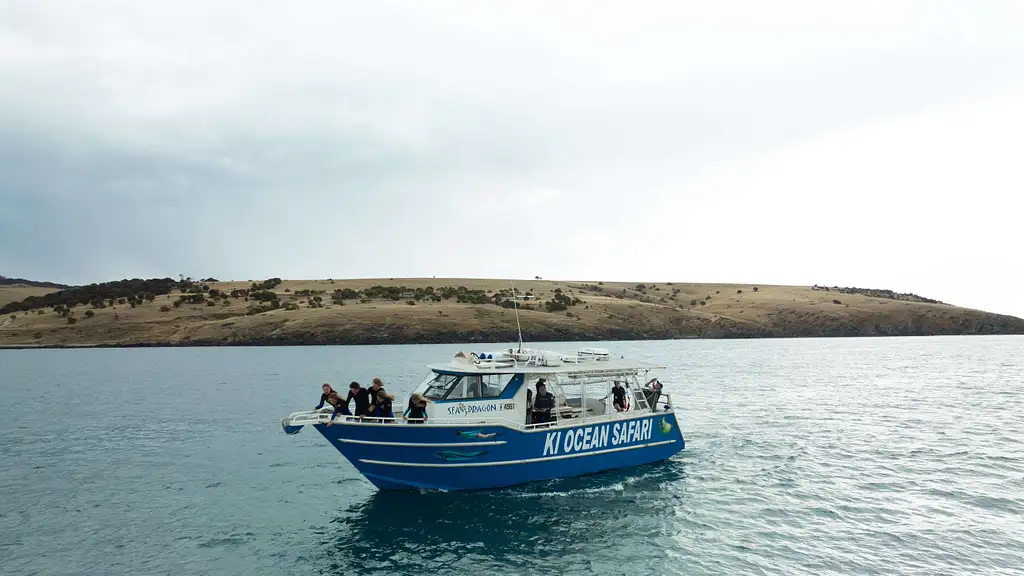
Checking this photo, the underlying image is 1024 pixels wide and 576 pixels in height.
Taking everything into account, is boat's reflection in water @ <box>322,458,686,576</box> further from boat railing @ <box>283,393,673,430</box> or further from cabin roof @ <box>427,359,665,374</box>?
cabin roof @ <box>427,359,665,374</box>

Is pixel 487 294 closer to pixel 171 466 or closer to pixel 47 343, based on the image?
pixel 47 343

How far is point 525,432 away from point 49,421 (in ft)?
106

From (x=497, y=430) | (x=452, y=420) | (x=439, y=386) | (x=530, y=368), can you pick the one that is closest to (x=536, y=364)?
(x=530, y=368)

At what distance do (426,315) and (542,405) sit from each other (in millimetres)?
98711

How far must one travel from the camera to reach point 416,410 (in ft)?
67.0

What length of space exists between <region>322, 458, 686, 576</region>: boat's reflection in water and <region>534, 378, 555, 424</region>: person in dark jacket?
2.22m

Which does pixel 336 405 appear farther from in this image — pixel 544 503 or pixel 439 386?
pixel 544 503

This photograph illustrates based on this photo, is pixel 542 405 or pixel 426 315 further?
pixel 426 315

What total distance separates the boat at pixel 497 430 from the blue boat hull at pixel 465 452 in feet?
0.10

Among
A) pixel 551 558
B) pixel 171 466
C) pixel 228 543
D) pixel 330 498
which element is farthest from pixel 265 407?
pixel 551 558

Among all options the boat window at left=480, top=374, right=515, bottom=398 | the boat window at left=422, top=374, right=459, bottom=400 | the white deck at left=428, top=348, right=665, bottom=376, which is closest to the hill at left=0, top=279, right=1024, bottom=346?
the white deck at left=428, top=348, right=665, bottom=376

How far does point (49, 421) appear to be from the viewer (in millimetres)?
38469

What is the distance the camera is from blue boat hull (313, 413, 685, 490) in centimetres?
2005

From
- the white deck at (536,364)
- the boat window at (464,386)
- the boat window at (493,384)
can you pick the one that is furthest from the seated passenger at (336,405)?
the boat window at (493,384)
